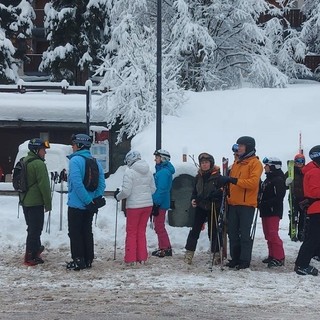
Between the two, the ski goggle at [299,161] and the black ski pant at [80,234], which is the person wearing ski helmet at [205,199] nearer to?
the black ski pant at [80,234]

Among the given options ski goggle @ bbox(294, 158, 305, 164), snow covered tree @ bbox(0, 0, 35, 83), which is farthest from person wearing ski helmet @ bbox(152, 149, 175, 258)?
snow covered tree @ bbox(0, 0, 35, 83)

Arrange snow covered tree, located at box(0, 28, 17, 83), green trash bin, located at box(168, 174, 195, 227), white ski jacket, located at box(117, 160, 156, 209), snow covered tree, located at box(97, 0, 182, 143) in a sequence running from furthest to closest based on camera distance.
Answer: snow covered tree, located at box(0, 28, 17, 83), snow covered tree, located at box(97, 0, 182, 143), green trash bin, located at box(168, 174, 195, 227), white ski jacket, located at box(117, 160, 156, 209)

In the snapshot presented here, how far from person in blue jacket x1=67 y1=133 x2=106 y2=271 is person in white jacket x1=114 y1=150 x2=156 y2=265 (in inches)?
15.6

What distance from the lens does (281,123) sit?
18641 millimetres

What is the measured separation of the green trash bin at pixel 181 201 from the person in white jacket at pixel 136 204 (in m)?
2.00

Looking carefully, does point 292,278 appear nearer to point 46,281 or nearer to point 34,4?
point 46,281

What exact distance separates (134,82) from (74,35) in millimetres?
9973

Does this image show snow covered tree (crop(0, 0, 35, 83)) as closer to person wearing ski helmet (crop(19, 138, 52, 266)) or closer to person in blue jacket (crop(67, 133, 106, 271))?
person wearing ski helmet (crop(19, 138, 52, 266))

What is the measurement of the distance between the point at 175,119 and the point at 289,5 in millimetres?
12928

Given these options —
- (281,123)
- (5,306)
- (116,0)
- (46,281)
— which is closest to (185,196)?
(46,281)

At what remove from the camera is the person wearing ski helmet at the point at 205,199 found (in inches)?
350

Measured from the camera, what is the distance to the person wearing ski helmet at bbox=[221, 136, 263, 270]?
8.57 meters

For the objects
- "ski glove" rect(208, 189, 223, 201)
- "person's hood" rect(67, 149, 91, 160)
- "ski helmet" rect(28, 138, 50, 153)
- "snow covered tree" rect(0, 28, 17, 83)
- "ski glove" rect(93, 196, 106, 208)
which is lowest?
"ski glove" rect(93, 196, 106, 208)

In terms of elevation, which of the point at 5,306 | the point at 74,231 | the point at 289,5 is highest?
the point at 289,5
